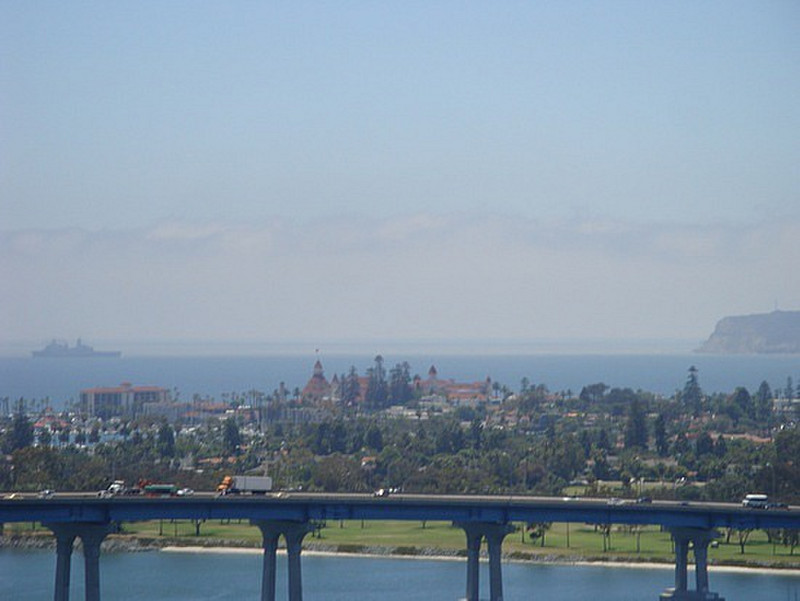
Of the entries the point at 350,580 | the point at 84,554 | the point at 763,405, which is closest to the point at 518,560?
the point at 350,580

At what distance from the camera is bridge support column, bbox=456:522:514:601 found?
53219 millimetres

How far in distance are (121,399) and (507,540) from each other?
330 feet

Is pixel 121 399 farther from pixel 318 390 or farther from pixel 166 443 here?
pixel 166 443

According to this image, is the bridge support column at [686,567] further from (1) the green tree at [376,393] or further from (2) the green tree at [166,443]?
(1) the green tree at [376,393]

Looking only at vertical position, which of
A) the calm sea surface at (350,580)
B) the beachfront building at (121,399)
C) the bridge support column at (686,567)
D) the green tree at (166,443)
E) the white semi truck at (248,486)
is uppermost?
the beachfront building at (121,399)

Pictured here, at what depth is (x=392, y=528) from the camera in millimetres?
78062

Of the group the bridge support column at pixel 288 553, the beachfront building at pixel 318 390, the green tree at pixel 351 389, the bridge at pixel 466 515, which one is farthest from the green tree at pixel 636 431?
the beachfront building at pixel 318 390

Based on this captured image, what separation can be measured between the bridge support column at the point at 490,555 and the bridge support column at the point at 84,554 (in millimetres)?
11289

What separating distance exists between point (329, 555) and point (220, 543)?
539cm

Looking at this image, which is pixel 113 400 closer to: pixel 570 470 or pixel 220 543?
pixel 570 470

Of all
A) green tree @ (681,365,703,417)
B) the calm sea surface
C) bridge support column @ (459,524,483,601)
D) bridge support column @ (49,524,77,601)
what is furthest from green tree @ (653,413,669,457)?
bridge support column @ (49,524,77,601)

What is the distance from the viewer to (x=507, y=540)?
7438cm

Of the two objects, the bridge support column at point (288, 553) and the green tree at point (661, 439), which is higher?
the green tree at point (661, 439)

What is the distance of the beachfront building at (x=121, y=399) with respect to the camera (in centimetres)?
16050
